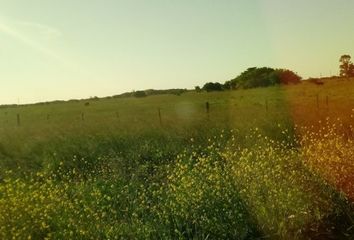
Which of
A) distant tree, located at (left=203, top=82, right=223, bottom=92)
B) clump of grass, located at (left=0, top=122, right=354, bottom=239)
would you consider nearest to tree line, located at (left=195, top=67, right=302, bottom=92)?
distant tree, located at (left=203, top=82, right=223, bottom=92)

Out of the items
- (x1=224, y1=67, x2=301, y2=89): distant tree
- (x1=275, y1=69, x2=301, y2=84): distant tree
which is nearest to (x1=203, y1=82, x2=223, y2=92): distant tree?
(x1=224, y1=67, x2=301, y2=89): distant tree

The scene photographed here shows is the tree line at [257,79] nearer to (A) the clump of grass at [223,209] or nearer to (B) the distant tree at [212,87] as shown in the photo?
(B) the distant tree at [212,87]

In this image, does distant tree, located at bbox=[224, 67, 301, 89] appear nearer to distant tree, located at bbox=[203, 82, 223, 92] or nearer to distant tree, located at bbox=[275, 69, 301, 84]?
distant tree, located at bbox=[275, 69, 301, 84]

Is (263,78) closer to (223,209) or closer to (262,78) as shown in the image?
(262,78)

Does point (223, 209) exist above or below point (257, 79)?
below

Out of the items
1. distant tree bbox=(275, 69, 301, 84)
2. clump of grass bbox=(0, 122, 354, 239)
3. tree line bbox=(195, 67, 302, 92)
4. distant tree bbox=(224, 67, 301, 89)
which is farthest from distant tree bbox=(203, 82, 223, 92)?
clump of grass bbox=(0, 122, 354, 239)

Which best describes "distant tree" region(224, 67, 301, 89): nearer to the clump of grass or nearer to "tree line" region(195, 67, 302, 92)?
"tree line" region(195, 67, 302, 92)

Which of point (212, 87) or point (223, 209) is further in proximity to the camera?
point (212, 87)

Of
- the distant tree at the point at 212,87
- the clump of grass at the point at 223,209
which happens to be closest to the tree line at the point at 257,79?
the distant tree at the point at 212,87

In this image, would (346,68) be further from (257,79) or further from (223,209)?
(223,209)

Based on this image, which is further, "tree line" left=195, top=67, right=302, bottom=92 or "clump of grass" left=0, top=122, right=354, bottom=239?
"tree line" left=195, top=67, right=302, bottom=92

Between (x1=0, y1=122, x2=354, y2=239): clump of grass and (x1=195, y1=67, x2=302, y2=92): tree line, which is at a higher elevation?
(x1=195, y1=67, x2=302, y2=92): tree line

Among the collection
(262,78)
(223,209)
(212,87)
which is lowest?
(223,209)

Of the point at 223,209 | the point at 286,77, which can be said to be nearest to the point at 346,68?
the point at 286,77
